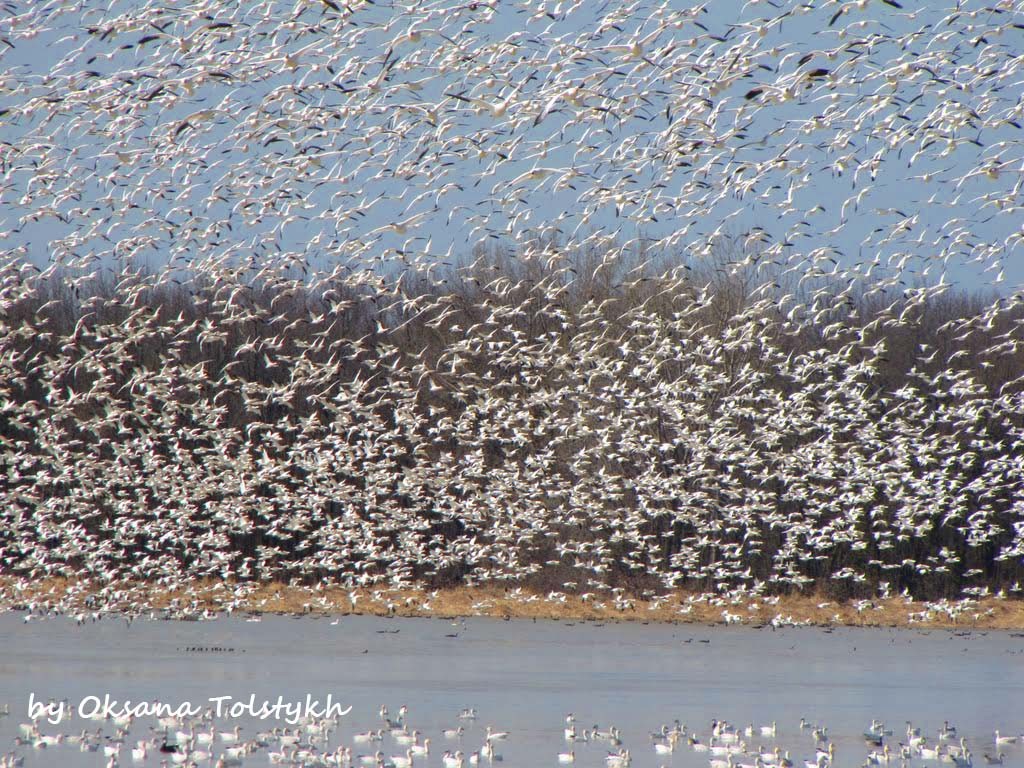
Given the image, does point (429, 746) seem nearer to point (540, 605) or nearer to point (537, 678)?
point (537, 678)

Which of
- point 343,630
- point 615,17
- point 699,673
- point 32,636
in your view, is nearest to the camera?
point 615,17

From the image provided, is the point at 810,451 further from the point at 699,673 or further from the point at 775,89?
the point at 775,89

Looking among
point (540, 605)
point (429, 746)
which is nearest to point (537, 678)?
point (429, 746)

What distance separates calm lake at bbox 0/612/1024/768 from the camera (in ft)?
47.5

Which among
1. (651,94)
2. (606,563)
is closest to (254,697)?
(651,94)

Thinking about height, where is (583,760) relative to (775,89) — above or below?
below

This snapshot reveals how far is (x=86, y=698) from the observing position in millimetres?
16203

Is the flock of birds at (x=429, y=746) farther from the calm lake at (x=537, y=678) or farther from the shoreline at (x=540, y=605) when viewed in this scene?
the shoreline at (x=540, y=605)

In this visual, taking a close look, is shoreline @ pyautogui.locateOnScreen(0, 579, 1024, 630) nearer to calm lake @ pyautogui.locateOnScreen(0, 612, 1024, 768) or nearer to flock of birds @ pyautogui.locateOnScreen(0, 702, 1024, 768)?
calm lake @ pyautogui.locateOnScreen(0, 612, 1024, 768)

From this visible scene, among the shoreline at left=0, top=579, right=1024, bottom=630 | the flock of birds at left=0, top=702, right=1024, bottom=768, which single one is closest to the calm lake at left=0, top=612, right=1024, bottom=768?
the flock of birds at left=0, top=702, right=1024, bottom=768

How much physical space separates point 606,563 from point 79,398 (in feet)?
43.8

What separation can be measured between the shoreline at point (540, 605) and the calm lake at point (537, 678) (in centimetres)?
239

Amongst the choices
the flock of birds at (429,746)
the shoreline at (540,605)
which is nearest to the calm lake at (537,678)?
the flock of birds at (429,746)

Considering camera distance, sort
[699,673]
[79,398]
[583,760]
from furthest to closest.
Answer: [79,398], [699,673], [583,760]
